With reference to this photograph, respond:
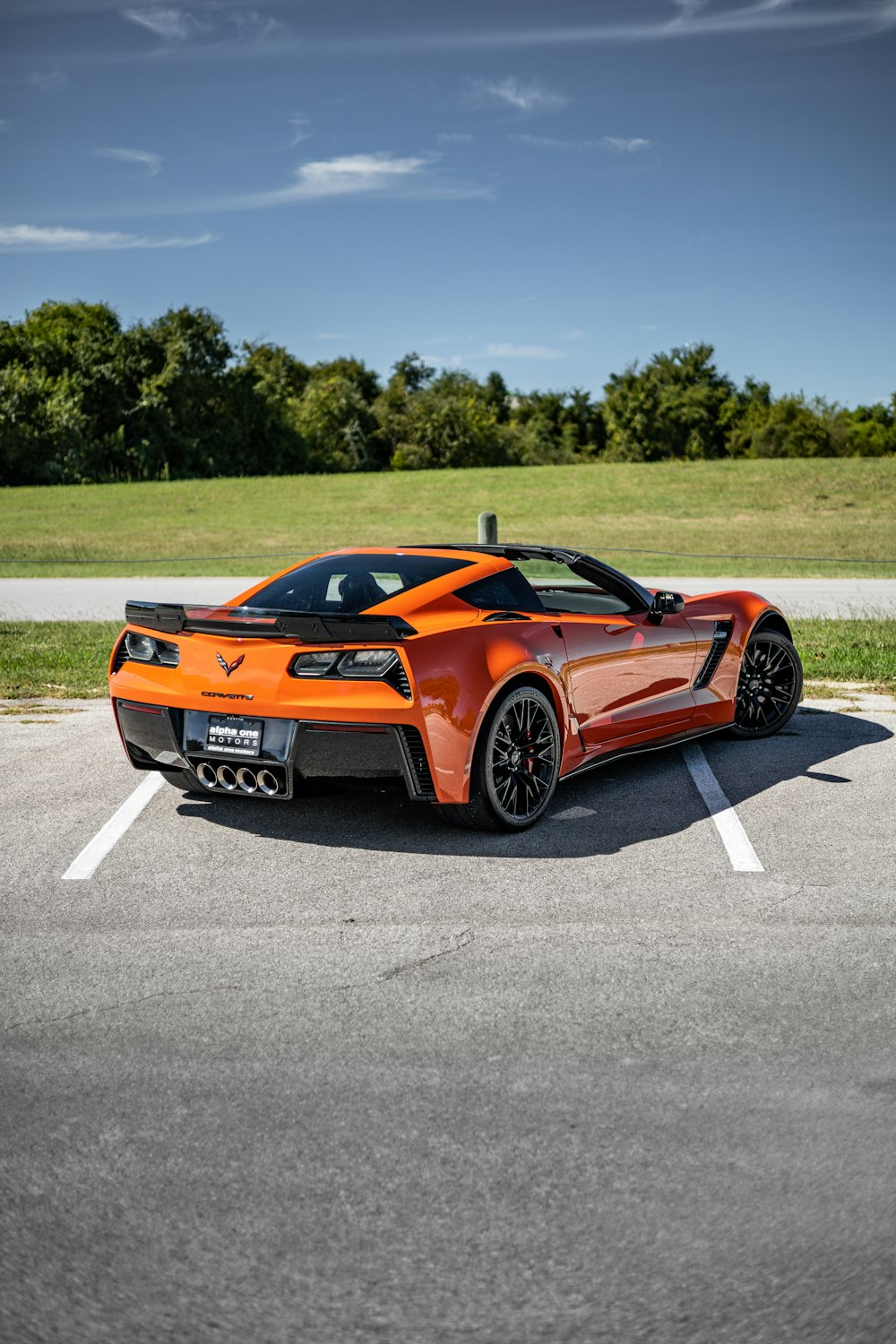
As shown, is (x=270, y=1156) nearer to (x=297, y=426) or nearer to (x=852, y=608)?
(x=852, y=608)

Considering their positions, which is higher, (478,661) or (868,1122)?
(478,661)

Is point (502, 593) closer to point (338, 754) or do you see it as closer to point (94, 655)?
point (338, 754)

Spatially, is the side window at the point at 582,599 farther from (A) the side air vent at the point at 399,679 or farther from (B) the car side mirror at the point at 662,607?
(A) the side air vent at the point at 399,679

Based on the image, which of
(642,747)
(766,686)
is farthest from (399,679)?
(766,686)

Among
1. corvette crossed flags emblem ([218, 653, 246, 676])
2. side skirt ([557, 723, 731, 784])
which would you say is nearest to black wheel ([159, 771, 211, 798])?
corvette crossed flags emblem ([218, 653, 246, 676])

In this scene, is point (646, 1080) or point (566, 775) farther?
point (566, 775)

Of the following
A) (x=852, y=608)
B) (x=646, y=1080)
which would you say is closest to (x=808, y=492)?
(x=852, y=608)

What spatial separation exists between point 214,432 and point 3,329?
14427 millimetres

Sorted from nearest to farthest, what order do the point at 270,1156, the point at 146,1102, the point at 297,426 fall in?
the point at 270,1156, the point at 146,1102, the point at 297,426

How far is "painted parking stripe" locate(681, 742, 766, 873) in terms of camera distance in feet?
18.9

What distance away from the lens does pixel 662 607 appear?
737cm

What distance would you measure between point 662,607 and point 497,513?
4253 centimetres

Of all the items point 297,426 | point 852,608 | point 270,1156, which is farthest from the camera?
point 297,426

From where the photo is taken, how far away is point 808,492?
49000 millimetres
